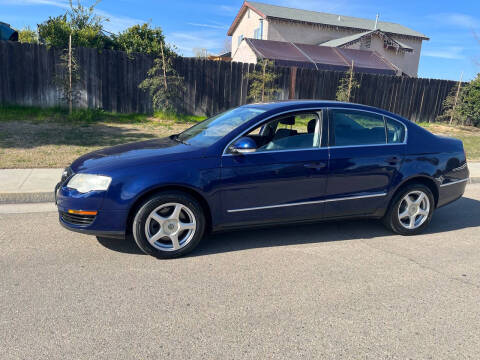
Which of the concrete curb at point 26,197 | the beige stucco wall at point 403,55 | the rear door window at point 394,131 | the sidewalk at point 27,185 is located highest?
the beige stucco wall at point 403,55

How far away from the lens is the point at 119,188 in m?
3.88

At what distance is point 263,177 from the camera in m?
4.27

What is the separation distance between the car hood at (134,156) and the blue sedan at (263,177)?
15 millimetres

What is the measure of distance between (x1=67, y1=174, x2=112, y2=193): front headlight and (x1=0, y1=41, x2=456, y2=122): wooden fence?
10.4 m

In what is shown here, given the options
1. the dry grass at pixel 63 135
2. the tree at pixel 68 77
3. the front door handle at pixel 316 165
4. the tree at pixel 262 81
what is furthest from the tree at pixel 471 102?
the front door handle at pixel 316 165

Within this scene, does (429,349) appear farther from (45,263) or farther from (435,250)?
(45,263)

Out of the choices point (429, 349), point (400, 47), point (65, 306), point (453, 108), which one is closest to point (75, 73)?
point (65, 306)

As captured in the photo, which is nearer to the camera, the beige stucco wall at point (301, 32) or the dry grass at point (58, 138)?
the dry grass at point (58, 138)

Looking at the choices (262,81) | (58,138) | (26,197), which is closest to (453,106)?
(262,81)

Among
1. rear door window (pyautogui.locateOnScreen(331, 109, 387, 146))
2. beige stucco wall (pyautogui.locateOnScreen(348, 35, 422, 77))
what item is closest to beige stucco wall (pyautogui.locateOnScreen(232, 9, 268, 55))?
beige stucco wall (pyautogui.locateOnScreen(348, 35, 422, 77))

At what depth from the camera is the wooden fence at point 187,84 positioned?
42.7 feet

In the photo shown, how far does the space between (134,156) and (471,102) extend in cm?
1891

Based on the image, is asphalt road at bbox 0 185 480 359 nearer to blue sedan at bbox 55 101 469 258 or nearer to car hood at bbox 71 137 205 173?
blue sedan at bbox 55 101 469 258

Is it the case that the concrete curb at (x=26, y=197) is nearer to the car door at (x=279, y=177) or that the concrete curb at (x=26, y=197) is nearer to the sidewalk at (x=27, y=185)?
Result: the sidewalk at (x=27, y=185)
